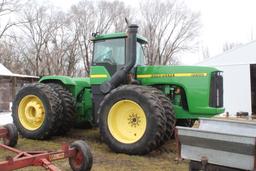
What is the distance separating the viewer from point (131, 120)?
7.46 m

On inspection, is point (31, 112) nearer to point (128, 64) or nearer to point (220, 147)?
point (128, 64)

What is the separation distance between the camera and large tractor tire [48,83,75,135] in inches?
344

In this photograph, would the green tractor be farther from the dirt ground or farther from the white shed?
the white shed

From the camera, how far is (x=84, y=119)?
362 inches

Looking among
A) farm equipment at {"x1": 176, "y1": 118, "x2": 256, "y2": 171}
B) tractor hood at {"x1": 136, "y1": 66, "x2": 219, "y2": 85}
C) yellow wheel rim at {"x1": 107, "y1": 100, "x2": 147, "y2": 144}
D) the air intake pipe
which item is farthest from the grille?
farm equipment at {"x1": 176, "y1": 118, "x2": 256, "y2": 171}

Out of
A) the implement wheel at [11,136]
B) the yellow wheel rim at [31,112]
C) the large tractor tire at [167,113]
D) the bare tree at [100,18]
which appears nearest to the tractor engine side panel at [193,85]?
the large tractor tire at [167,113]

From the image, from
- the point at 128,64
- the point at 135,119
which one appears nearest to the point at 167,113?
the point at 135,119

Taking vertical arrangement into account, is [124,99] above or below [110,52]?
below

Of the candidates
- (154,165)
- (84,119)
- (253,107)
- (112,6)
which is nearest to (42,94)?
(84,119)

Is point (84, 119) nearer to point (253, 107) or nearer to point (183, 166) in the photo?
point (183, 166)

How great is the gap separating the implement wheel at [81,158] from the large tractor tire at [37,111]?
281cm

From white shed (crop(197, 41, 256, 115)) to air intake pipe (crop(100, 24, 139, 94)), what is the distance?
1277 cm

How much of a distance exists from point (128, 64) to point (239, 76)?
521 inches

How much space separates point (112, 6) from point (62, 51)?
7.85 m
